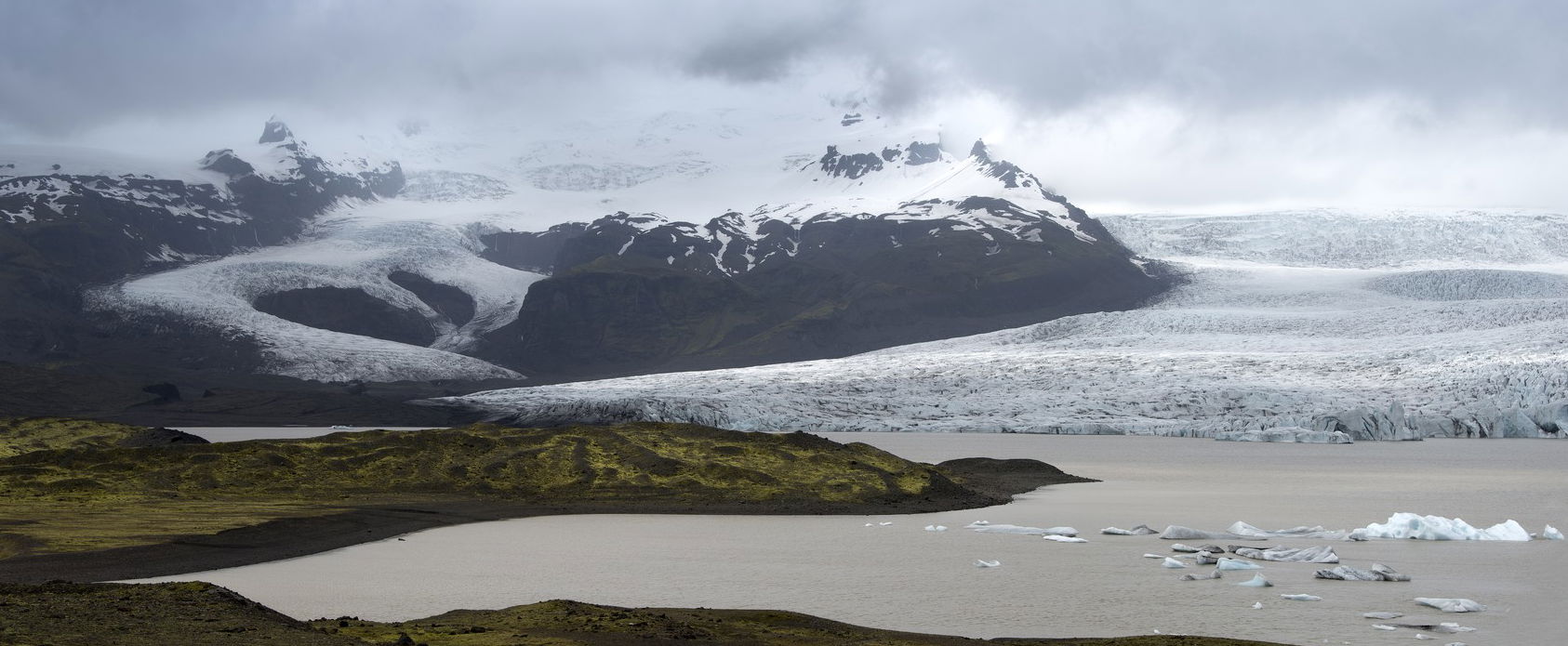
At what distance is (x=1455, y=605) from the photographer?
59.2 feet

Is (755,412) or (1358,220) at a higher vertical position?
(1358,220)

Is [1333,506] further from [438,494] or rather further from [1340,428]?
[1340,428]

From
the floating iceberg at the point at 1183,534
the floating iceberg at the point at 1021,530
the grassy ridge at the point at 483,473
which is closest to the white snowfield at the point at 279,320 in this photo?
the grassy ridge at the point at 483,473

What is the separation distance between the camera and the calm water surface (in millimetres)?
17828

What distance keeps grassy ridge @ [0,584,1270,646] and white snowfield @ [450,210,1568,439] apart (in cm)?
6817

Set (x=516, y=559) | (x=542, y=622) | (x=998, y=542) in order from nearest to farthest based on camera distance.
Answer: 1. (x=542, y=622)
2. (x=516, y=559)
3. (x=998, y=542)

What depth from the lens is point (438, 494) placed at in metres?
35.2

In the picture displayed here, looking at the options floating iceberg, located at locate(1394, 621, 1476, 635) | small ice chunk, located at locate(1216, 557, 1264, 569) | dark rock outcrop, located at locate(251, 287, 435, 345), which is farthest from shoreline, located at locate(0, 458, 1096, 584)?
A: dark rock outcrop, located at locate(251, 287, 435, 345)

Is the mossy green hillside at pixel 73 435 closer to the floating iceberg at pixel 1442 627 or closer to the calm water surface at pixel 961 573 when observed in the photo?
the calm water surface at pixel 961 573

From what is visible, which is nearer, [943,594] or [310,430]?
[943,594]

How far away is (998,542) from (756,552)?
495 cm

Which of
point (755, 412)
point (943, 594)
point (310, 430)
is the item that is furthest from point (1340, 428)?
point (310, 430)

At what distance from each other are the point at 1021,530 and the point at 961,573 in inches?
261

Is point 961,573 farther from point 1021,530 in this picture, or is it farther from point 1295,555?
point 1021,530
